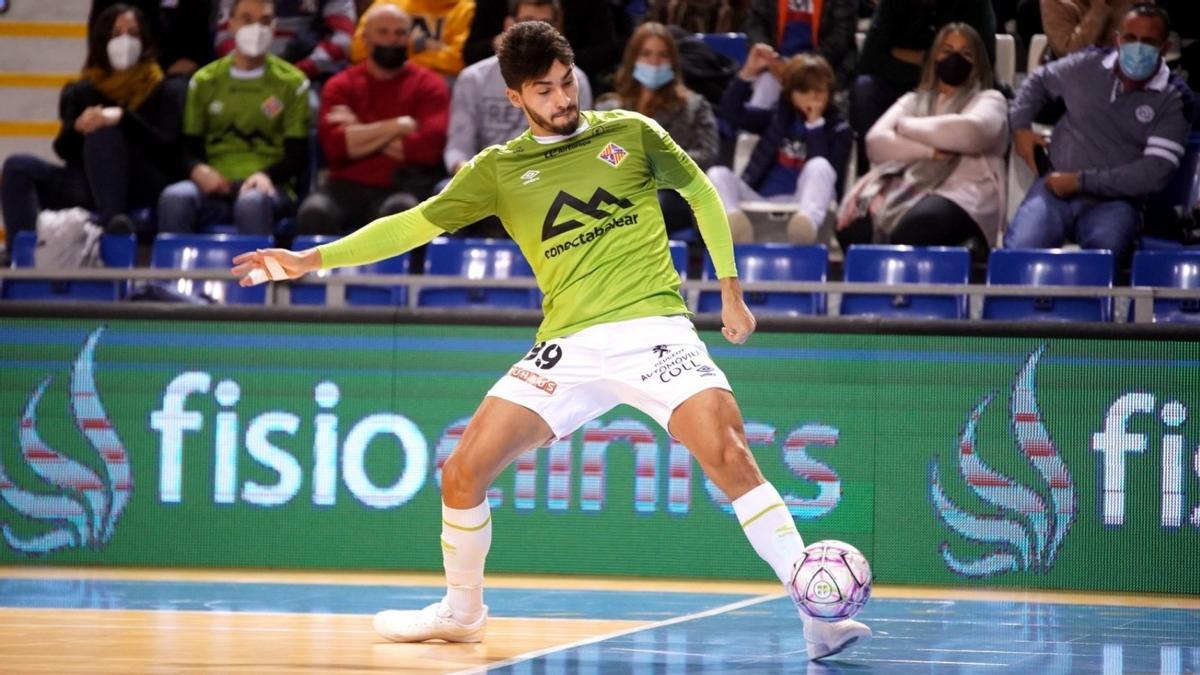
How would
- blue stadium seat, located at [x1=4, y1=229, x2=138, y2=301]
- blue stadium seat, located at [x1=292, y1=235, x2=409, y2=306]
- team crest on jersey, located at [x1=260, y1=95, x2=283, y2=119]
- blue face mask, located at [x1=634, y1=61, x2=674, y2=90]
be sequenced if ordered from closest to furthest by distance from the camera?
blue stadium seat, located at [x1=292, y1=235, x2=409, y2=306], blue stadium seat, located at [x1=4, y1=229, x2=138, y2=301], blue face mask, located at [x1=634, y1=61, x2=674, y2=90], team crest on jersey, located at [x1=260, y1=95, x2=283, y2=119]

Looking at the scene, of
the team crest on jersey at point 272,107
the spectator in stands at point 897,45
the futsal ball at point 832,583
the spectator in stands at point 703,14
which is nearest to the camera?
the futsal ball at point 832,583

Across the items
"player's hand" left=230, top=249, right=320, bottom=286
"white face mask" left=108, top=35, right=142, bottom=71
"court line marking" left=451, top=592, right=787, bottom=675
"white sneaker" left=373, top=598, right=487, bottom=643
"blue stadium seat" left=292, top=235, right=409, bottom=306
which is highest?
"white face mask" left=108, top=35, right=142, bottom=71

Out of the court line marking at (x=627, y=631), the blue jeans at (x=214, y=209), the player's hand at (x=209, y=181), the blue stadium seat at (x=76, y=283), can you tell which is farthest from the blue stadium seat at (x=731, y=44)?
the court line marking at (x=627, y=631)

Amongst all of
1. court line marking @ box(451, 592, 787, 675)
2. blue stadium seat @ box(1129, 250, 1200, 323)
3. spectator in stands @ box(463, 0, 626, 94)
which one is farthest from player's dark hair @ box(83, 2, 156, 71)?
blue stadium seat @ box(1129, 250, 1200, 323)

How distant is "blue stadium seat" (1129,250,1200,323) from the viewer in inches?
372

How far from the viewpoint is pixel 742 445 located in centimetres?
600

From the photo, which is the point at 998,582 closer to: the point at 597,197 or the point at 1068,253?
the point at 1068,253

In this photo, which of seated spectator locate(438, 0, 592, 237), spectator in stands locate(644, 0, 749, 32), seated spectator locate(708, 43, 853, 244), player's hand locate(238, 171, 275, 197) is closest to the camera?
seated spectator locate(708, 43, 853, 244)

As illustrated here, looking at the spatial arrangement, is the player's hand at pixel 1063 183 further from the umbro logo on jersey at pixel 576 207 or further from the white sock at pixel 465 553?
the white sock at pixel 465 553

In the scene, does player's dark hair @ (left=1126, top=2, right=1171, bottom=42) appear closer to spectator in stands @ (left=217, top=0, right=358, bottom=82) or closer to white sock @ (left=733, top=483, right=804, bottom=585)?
white sock @ (left=733, top=483, right=804, bottom=585)

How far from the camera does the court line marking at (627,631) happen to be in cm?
594

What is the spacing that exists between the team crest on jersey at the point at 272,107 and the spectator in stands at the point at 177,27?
1.47 m

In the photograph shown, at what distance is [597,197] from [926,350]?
314 centimetres

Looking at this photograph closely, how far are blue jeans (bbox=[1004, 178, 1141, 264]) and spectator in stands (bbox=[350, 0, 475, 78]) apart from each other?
14.9ft
